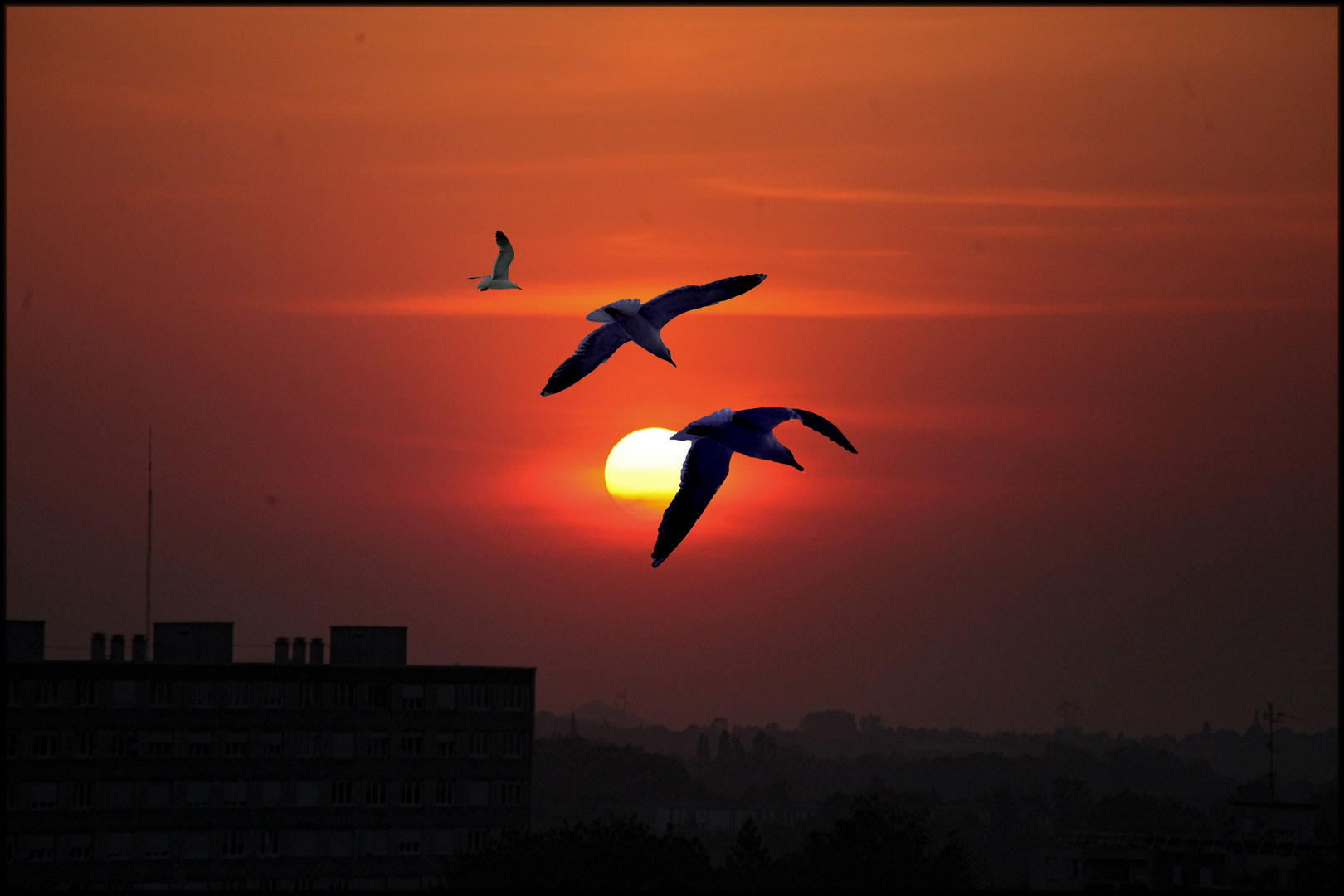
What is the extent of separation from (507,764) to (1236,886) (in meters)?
64.5

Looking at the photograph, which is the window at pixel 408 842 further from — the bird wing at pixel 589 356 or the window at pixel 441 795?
the bird wing at pixel 589 356

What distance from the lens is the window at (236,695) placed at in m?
155

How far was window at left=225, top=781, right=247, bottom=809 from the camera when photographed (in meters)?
155

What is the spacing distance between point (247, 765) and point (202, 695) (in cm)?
741

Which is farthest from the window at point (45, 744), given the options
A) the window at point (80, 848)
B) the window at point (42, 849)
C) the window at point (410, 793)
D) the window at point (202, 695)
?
the window at point (410, 793)

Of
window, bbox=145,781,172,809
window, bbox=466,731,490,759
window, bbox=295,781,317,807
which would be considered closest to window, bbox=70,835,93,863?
window, bbox=145,781,172,809

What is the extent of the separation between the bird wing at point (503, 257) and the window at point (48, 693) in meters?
126

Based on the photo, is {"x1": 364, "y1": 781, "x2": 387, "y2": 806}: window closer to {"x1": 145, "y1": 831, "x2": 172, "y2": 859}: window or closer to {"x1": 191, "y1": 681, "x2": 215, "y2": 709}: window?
{"x1": 191, "y1": 681, "x2": 215, "y2": 709}: window

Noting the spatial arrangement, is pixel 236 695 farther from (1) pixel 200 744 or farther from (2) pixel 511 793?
(2) pixel 511 793

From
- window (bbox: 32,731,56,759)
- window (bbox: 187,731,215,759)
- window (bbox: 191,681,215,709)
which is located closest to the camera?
window (bbox: 32,731,56,759)

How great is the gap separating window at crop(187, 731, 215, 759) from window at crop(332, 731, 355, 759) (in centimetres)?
1063

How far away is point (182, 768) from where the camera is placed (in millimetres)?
153375

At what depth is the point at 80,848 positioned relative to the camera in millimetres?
149000

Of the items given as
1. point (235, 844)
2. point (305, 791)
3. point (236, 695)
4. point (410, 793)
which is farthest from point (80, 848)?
point (410, 793)
